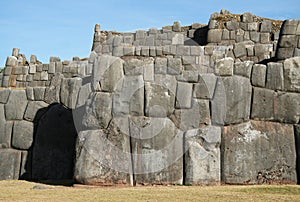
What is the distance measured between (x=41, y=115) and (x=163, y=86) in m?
3.75

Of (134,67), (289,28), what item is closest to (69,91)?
(134,67)

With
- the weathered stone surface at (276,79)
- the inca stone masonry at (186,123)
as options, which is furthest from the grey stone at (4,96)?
the weathered stone surface at (276,79)

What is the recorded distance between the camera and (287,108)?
8570 millimetres

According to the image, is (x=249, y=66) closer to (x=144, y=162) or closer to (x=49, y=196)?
(x=144, y=162)

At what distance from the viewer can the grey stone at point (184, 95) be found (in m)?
8.58

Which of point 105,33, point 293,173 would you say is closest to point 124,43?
point 105,33

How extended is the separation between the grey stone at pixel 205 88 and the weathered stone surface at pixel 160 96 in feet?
1.49

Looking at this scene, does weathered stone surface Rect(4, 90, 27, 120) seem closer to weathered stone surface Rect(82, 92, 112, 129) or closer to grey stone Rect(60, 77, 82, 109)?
grey stone Rect(60, 77, 82, 109)

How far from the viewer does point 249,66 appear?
28.5 feet

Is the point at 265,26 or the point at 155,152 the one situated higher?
the point at 265,26

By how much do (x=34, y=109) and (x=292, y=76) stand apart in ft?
20.2

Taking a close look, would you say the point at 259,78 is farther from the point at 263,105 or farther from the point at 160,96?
the point at 160,96

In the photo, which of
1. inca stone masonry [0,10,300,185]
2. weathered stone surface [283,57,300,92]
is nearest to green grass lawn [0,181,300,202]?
inca stone masonry [0,10,300,185]

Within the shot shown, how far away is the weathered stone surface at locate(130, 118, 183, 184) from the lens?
27.1 ft
